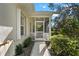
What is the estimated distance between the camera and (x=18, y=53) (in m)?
7.34

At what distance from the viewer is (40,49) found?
7.50 m

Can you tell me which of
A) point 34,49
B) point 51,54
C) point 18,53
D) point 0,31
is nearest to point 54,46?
point 51,54

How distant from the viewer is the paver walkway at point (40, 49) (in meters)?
7.19

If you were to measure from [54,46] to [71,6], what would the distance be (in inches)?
63.6

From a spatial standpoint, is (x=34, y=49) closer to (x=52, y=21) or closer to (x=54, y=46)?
(x=54, y=46)

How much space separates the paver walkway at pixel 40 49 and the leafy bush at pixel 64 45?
1.44 feet

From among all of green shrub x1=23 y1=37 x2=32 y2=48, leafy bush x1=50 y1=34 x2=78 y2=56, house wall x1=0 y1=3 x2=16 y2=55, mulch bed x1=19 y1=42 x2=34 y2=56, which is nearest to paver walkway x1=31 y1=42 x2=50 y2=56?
mulch bed x1=19 y1=42 x2=34 y2=56

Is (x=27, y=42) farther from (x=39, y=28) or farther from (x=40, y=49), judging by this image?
(x=39, y=28)

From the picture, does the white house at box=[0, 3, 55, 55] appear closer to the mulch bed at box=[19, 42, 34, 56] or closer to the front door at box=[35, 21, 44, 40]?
the front door at box=[35, 21, 44, 40]

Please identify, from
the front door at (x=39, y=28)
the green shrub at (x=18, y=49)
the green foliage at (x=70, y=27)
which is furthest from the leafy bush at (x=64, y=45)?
the green shrub at (x=18, y=49)

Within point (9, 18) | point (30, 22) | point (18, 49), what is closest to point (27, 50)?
point (18, 49)

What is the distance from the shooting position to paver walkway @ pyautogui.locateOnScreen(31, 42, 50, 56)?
7.19m

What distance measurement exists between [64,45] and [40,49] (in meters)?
1.04

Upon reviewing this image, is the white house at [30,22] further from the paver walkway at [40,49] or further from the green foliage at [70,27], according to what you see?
the green foliage at [70,27]
